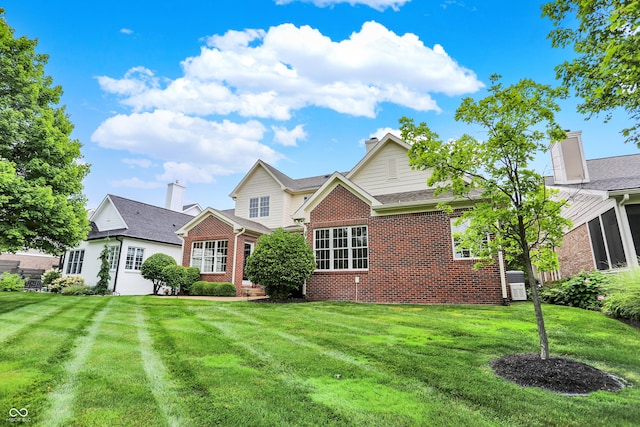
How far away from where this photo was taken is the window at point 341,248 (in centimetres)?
1258

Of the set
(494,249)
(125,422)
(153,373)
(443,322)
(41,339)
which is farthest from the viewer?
(443,322)

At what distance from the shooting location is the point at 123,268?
18250mm

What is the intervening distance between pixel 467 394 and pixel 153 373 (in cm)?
360

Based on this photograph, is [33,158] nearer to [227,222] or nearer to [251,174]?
[227,222]

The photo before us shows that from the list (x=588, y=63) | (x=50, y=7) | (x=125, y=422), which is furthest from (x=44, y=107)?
(x=588, y=63)

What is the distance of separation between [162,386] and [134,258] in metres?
18.3

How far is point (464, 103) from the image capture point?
507cm

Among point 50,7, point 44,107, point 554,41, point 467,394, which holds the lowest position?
point 467,394

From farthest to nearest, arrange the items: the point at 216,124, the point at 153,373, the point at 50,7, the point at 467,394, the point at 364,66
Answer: the point at 216,124 < the point at 364,66 < the point at 50,7 < the point at 153,373 < the point at 467,394

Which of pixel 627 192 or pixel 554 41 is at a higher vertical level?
pixel 554 41

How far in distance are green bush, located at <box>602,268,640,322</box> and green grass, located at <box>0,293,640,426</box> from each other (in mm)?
589

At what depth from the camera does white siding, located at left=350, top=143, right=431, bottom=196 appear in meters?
14.5

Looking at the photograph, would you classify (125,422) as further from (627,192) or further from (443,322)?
(627,192)

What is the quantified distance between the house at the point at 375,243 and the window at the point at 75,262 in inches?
338
